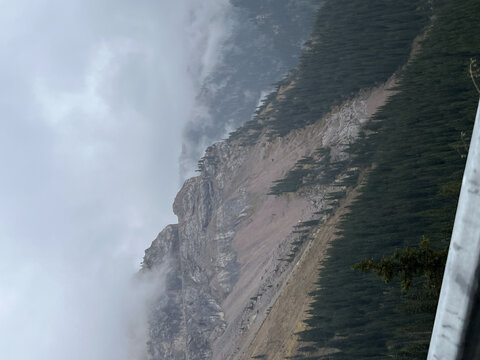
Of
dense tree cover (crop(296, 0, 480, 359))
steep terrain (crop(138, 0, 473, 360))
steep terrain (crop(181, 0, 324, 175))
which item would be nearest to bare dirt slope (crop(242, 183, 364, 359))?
steep terrain (crop(138, 0, 473, 360))

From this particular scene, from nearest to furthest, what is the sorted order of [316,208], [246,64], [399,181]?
[399,181], [316,208], [246,64]

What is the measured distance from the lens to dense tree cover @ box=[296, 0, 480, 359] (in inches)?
1362

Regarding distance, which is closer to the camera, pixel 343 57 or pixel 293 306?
pixel 293 306

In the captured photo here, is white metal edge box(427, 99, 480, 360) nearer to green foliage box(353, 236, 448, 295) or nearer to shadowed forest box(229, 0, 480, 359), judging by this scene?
green foliage box(353, 236, 448, 295)

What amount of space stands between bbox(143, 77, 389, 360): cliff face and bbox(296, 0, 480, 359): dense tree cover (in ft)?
46.9

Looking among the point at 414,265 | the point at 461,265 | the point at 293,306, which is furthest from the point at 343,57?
the point at 461,265

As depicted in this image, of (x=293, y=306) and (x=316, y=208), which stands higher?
(x=316, y=208)

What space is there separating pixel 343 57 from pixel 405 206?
4378 cm

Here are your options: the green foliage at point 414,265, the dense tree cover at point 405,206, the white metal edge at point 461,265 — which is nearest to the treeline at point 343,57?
the dense tree cover at point 405,206

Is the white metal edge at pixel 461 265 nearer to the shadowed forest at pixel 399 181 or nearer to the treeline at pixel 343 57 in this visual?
the shadowed forest at pixel 399 181

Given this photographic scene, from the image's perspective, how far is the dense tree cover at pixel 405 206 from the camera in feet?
113

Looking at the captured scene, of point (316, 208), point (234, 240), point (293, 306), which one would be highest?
point (234, 240)

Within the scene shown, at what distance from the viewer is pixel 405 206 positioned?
41500mm

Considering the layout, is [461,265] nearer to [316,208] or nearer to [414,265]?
[414,265]
